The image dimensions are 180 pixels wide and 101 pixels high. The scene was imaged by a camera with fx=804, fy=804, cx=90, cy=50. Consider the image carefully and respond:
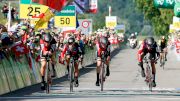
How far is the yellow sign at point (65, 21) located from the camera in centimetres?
3603

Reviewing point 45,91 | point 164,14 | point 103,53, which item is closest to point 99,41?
point 103,53

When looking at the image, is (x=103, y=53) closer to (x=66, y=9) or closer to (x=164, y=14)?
(x=66, y=9)

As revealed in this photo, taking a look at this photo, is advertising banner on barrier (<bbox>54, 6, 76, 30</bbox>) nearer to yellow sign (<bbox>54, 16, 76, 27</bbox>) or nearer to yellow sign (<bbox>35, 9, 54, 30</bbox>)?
yellow sign (<bbox>54, 16, 76, 27</bbox>)

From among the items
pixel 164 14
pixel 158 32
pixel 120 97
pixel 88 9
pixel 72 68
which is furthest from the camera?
pixel 158 32

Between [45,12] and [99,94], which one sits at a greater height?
[45,12]

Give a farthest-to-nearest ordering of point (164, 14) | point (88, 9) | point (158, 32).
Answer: point (158, 32)
point (164, 14)
point (88, 9)

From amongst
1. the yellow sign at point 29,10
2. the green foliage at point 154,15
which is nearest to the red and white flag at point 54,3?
the yellow sign at point 29,10

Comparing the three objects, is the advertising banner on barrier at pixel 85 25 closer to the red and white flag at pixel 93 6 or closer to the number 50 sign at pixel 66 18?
the red and white flag at pixel 93 6

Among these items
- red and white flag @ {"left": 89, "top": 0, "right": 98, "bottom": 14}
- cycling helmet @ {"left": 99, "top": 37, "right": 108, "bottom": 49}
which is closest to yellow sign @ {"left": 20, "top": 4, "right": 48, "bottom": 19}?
cycling helmet @ {"left": 99, "top": 37, "right": 108, "bottom": 49}

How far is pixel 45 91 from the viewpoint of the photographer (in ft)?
73.2

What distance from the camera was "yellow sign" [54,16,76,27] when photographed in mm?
36031

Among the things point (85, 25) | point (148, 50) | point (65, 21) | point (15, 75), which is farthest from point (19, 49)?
point (85, 25)

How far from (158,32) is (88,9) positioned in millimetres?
69816

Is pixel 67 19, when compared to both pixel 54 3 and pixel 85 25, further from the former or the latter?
pixel 85 25
